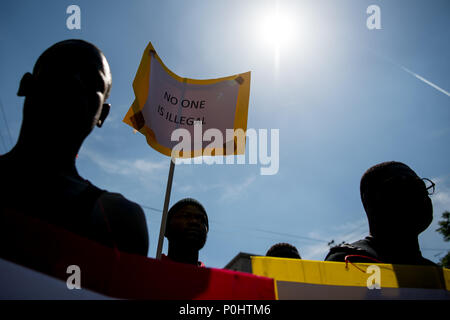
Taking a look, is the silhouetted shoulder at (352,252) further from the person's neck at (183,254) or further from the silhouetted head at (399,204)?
the person's neck at (183,254)

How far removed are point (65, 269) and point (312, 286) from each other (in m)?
1.31

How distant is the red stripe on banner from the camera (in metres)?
1.08

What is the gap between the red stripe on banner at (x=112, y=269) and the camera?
1085mm

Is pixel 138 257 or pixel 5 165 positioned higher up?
pixel 5 165

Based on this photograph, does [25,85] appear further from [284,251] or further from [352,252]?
[284,251]

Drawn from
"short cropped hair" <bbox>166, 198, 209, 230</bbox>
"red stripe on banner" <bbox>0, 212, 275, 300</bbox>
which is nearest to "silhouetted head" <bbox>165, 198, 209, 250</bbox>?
"short cropped hair" <bbox>166, 198, 209, 230</bbox>

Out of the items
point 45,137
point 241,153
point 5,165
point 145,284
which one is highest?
point 241,153

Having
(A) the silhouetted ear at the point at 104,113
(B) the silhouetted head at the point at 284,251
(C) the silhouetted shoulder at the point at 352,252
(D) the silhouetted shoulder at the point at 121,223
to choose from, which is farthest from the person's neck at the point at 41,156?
(B) the silhouetted head at the point at 284,251

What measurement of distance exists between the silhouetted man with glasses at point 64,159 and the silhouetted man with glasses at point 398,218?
1578mm

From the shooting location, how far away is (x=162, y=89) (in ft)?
17.0

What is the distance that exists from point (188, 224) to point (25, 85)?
6.84 ft

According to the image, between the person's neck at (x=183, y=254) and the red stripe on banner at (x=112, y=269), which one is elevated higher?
the person's neck at (x=183, y=254)

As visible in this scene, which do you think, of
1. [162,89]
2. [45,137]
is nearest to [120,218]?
[45,137]

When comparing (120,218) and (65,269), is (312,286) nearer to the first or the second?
(120,218)
